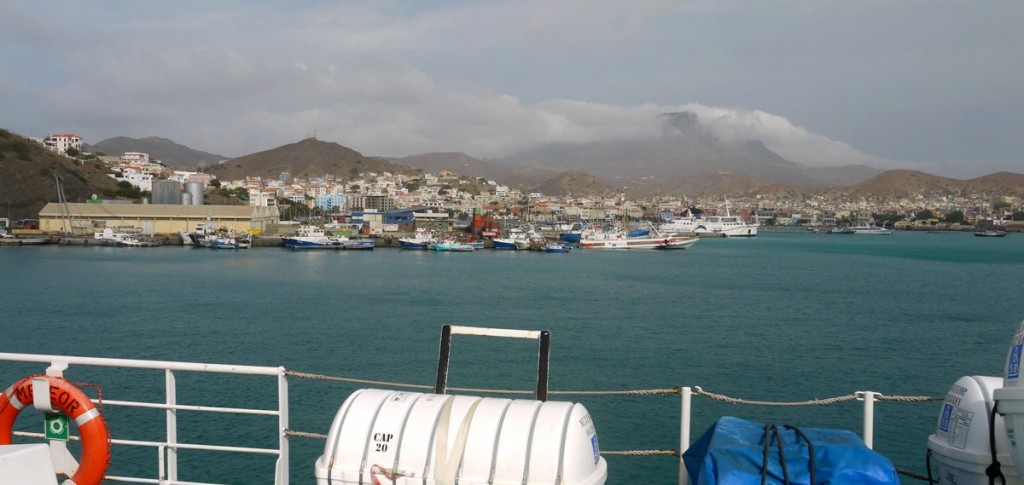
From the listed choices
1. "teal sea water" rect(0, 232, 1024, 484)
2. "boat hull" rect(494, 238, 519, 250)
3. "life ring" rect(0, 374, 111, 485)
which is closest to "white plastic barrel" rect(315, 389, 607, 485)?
"life ring" rect(0, 374, 111, 485)

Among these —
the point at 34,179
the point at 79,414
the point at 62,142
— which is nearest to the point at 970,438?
the point at 79,414

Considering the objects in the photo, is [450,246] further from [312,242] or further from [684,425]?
[684,425]

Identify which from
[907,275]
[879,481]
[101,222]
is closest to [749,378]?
[879,481]

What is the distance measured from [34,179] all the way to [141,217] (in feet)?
76.1

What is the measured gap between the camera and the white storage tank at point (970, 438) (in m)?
2.68

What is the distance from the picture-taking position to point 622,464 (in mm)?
8992

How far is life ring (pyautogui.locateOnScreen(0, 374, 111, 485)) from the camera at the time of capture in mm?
2914

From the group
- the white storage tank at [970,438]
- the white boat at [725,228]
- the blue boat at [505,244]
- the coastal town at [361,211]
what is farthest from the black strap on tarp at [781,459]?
the white boat at [725,228]

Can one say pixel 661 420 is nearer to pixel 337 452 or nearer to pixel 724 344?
pixel 724 344

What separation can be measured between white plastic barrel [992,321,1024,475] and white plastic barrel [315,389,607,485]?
1.45 meters

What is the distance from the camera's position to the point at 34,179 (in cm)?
7875

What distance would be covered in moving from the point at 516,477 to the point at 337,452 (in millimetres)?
668

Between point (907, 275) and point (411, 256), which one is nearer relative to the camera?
point (907, 275)

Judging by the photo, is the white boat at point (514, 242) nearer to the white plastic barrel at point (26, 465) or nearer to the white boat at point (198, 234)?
the white boat at point (198, 234)
